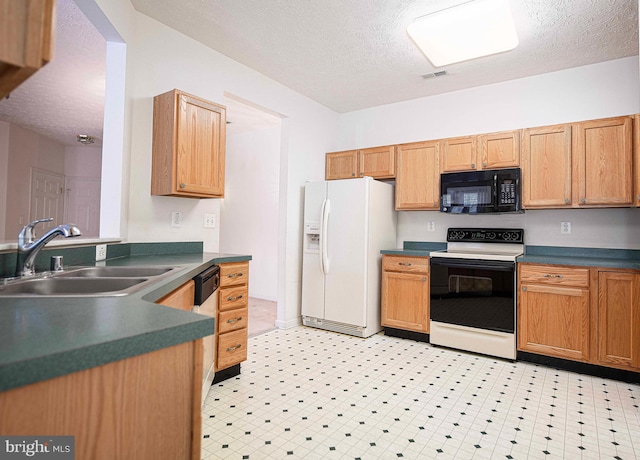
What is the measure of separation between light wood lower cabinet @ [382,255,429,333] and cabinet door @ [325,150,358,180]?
1.21 metres

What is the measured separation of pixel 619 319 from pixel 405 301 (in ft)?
5.56

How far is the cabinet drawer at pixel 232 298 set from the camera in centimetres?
257

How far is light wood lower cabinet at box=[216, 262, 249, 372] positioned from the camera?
2.55 meters

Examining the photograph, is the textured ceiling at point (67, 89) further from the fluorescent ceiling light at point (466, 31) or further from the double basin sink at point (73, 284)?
the fluorescent ceiling light at point (466, 31)

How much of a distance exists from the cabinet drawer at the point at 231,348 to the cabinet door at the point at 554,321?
91.9 inches

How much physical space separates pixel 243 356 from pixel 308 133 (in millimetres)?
2727

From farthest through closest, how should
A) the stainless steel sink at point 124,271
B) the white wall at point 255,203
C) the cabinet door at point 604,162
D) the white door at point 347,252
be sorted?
the white wall at point 255,203 < the white door at point 347,252 < the cabinet door at point 604,162 < the stainless steel sink at point 124,271

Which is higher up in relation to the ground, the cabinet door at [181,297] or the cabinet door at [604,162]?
the cabinet door at [604,162]

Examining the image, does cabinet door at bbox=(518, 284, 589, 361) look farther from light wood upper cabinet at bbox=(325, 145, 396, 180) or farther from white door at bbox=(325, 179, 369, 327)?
light wood upper cabinet at bbox=(325, 145, 396, 180)

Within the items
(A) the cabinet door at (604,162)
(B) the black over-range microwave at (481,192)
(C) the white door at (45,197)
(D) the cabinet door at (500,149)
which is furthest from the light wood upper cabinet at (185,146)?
(C) the white door at (45,197)

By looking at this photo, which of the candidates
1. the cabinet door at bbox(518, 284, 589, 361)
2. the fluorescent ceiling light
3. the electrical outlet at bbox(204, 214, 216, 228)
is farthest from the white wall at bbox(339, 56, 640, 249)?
the electrical outlet at bbox(204, 214, 216, 228)

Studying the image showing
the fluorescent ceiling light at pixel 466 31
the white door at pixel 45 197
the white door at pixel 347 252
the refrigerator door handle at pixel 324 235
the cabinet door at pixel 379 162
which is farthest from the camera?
the white door at pixel 45 197

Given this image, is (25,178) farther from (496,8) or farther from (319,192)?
(496,8)

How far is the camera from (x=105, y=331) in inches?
30.5
